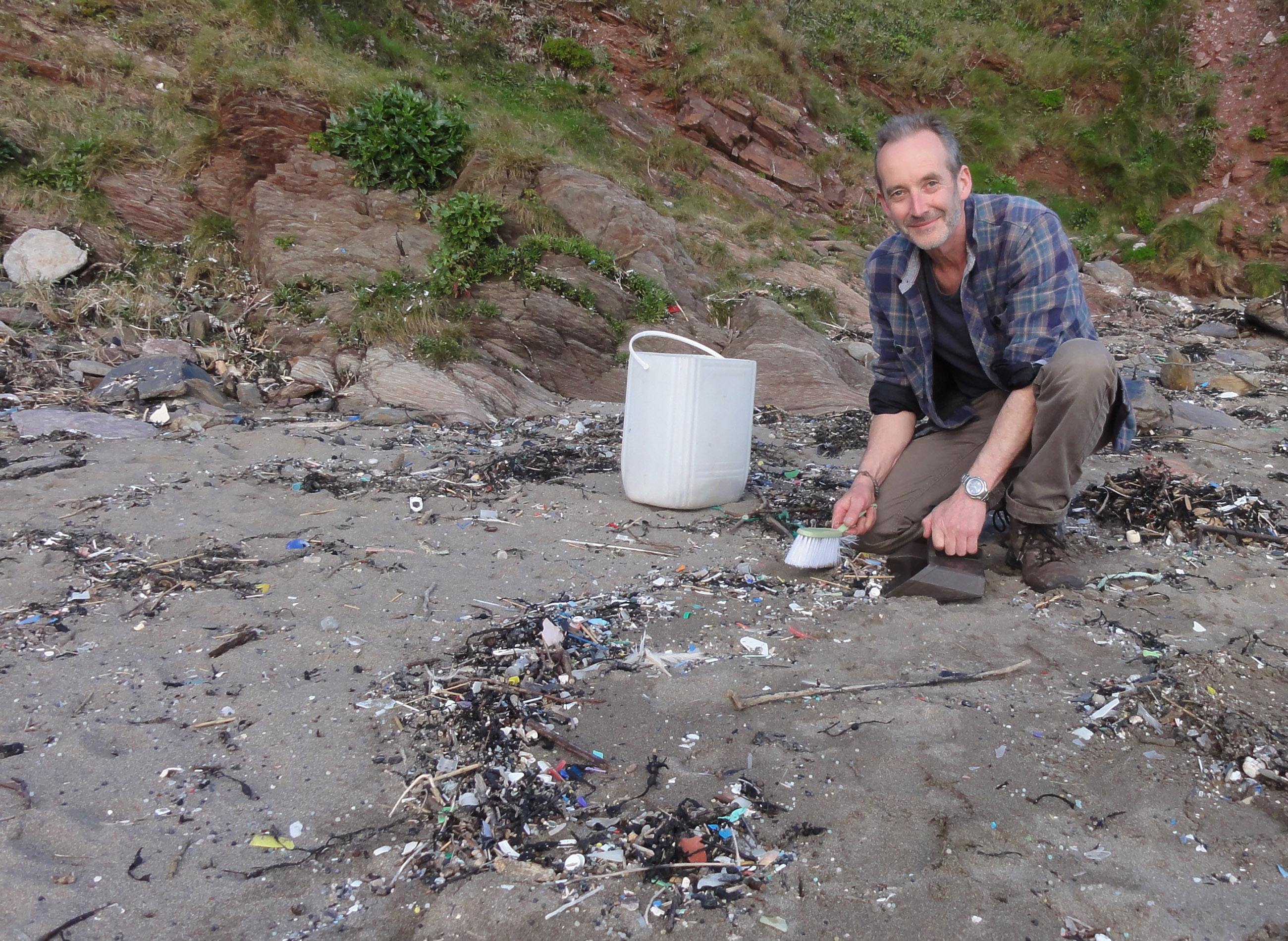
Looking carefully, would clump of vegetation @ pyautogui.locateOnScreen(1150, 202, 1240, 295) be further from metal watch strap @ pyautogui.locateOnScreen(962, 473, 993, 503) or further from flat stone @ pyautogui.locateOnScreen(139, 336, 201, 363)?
flat stone @ pyautogui.locateOnScreen(139, 336, 201, 363)

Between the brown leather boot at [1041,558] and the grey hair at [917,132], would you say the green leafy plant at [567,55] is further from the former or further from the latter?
the brown leather boot at [1041,558]

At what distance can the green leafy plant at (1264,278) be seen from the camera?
1192cm

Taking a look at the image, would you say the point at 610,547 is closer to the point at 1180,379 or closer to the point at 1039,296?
the point at 1039,296

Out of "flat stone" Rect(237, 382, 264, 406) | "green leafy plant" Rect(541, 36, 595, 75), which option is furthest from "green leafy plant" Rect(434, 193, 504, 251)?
"green leafy plant" Rect(541, 36, 595, 75)

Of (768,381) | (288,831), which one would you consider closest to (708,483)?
(288,831)

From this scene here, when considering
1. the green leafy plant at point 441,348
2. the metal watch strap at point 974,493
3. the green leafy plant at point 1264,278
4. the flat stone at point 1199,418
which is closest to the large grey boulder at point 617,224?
the green leafy plant at point 441,348

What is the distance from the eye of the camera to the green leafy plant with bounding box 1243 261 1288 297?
1192 cm

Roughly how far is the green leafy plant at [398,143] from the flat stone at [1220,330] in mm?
8421

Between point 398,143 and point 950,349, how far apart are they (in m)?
6.18

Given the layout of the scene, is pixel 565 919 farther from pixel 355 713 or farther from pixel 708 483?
pixel 708 483

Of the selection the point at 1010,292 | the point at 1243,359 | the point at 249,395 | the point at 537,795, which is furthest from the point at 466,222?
the point at 1243,359

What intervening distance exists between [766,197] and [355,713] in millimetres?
11227

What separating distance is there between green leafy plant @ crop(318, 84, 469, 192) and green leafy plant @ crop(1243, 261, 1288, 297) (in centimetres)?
1113

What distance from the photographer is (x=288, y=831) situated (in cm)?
170
